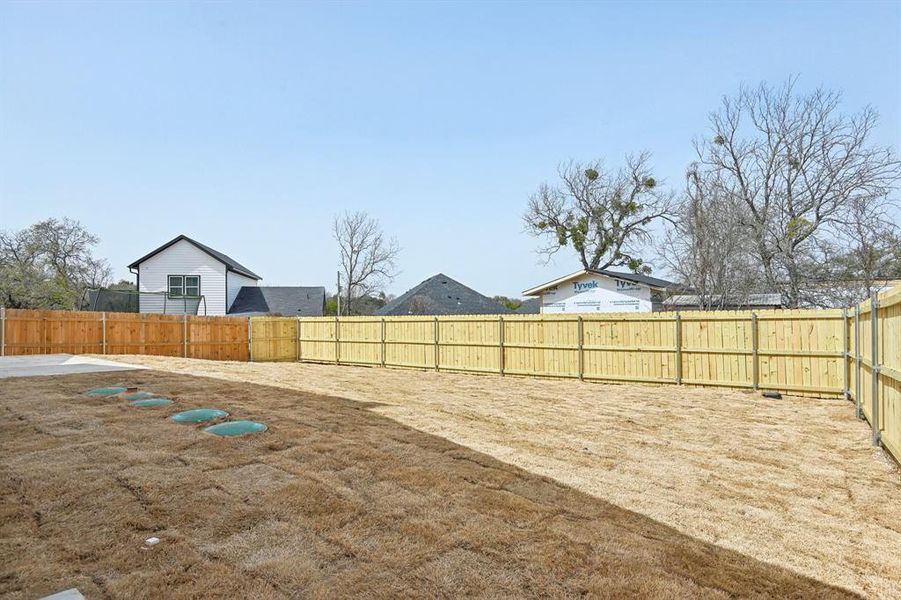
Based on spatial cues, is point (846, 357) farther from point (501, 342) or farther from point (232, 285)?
point (232, 285)

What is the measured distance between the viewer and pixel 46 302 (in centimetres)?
2261

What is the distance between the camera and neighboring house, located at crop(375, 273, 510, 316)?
2541 cm

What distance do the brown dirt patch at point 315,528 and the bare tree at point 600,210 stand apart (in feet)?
87.3

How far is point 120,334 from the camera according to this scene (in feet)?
47.9

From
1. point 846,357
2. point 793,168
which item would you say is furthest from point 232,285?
point 793,168

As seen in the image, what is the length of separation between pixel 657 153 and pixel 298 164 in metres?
21.0

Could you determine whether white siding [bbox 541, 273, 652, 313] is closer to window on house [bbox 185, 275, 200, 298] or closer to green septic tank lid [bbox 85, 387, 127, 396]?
window on house [bbox 185, 275, 200, 298]

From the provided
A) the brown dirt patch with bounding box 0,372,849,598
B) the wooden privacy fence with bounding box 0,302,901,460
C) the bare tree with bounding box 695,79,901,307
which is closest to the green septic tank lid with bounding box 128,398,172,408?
the brown dirt patch with bounding box 0,372,849,598

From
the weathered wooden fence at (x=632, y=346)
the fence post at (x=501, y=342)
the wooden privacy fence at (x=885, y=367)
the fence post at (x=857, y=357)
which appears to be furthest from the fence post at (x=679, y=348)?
the fence post at (x=501, y=342)

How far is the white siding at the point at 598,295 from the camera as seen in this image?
Answer: 20.1 m

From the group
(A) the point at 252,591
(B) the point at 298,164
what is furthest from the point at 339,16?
(A) the point at 252,591

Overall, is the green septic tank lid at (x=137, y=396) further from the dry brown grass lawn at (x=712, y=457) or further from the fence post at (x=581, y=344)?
the fence post at (x=581, y=344)

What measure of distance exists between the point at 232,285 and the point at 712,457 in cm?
2221

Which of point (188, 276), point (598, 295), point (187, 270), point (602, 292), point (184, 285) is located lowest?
point (598, 295)
